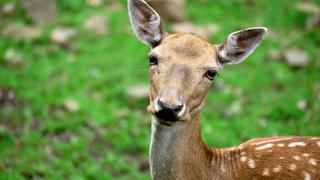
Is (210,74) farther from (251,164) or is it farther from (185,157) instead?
(251,164)

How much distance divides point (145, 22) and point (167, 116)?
3.93 ft

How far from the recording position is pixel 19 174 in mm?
6887

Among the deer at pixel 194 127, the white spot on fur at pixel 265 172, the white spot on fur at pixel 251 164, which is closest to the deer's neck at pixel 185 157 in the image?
the deer at pixel 194 127

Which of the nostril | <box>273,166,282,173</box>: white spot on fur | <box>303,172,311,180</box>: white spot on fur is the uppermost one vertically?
the nostril

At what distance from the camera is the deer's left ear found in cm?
535

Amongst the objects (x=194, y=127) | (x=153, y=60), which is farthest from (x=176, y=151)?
(x=153, y=60)

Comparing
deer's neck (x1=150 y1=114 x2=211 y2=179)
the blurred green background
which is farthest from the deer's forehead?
the blurred green background

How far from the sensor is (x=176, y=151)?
5.05m

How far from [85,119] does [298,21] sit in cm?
443

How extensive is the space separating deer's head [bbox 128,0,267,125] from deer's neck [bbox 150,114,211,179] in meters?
0.18

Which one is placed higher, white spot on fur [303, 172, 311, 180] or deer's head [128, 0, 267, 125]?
deer's head [128, 0, 267, 125]

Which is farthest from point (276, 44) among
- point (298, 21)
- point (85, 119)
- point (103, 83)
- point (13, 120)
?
point (13, 120)

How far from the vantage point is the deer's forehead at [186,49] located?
5.00 m

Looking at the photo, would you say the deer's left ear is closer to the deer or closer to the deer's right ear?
the deer
